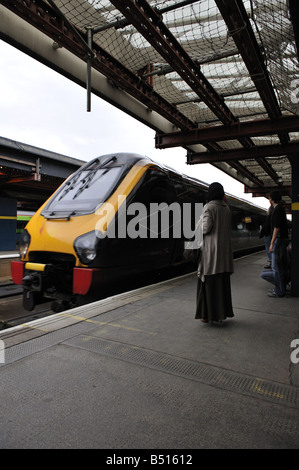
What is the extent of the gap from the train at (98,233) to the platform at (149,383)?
0.80 m

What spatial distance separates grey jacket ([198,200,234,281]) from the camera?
3650mm

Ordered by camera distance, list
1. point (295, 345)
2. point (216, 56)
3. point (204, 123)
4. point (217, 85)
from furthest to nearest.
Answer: point (204, 123), point (217, 85), point (216, 56), point (295, 345)

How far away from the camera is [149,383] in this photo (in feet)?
7.57


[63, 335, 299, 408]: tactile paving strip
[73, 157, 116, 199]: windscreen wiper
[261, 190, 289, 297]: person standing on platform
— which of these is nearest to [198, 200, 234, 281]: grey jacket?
[63, 335, 299, 408]: tactile paving strip

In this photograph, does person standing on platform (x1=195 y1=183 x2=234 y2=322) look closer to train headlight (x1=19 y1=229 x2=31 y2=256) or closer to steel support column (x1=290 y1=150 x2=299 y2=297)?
steel support column (x1=290 y1=150 x2=299 y2=297)

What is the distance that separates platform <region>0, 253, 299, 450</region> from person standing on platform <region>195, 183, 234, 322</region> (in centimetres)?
22

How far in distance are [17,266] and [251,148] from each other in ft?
35.1

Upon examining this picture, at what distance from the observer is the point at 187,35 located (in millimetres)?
6043

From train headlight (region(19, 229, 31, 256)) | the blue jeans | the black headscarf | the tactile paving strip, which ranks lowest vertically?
the tactile paving strip

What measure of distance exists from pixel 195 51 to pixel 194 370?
21.1ft

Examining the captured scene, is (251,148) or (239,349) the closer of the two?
(239,349)

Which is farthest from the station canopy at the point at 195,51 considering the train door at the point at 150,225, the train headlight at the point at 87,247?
the train headlight at the point at 87,247
